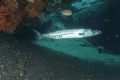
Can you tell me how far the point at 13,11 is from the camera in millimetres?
5895

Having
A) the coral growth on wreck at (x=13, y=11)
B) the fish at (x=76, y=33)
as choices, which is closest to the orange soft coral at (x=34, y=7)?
the coral growth on wreck at (x=13, y=11)

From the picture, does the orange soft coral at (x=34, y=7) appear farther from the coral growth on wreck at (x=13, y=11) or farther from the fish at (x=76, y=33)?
the fish at (x=76, y=33)

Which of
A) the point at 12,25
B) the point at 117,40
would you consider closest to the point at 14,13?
the point at 12,25

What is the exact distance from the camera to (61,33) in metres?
5.90

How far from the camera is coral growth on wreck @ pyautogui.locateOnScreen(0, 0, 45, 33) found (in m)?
5.59

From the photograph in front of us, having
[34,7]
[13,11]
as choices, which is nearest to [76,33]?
[34,7]

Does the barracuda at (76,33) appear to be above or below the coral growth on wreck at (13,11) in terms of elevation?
below

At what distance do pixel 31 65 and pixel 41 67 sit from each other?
1.55 feet

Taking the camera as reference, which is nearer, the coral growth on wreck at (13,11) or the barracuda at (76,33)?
the coral growth on wreck at (13,11)

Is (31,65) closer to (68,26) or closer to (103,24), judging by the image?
(103,24)

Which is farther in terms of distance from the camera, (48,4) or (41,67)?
(48,4)

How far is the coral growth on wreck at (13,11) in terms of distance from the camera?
559 cm

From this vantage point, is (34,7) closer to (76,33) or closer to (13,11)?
(13,11)

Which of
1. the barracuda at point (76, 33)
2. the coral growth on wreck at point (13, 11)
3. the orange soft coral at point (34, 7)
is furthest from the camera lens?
the orange soft coral at point (34, 7)
